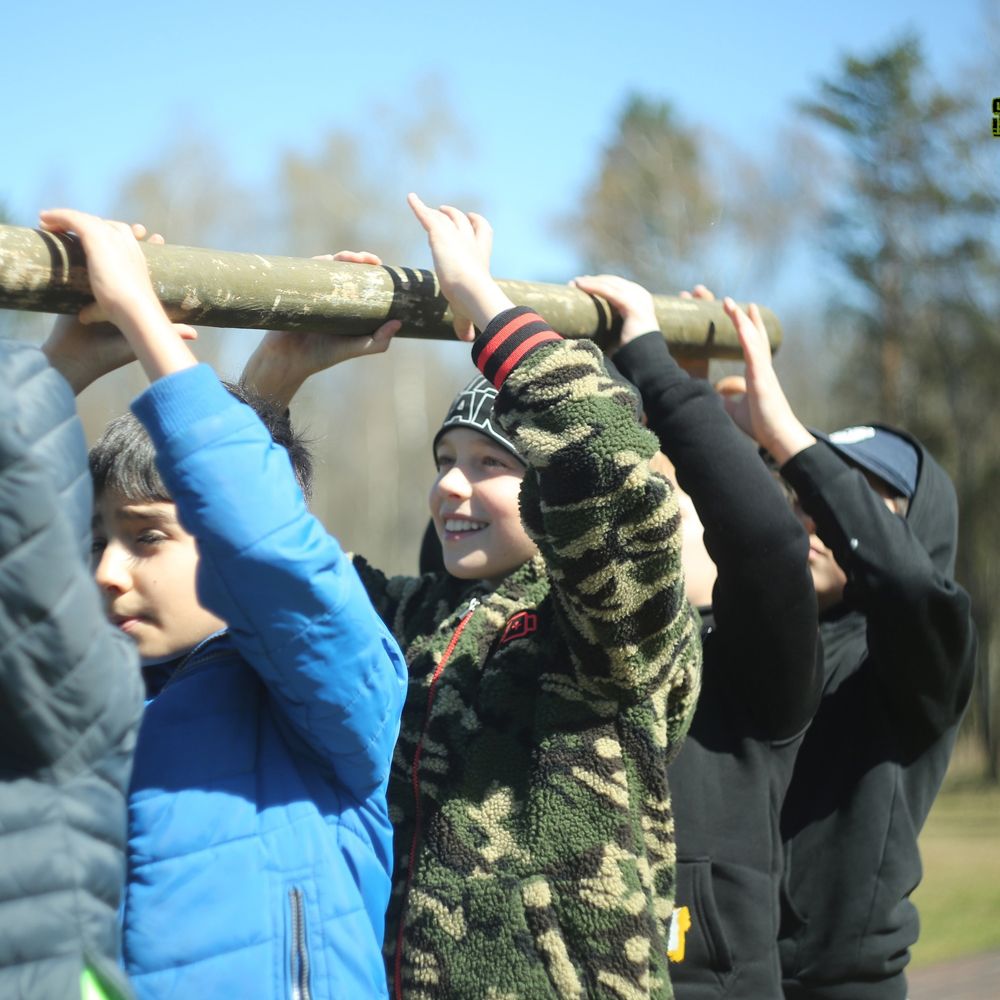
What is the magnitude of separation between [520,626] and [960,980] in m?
5.19

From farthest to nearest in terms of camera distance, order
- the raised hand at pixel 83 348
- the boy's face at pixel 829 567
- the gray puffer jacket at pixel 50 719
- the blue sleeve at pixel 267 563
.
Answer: the boy's face at pixel 829 567, the raised hand at pixel 83 348, the blue sleeve at pixel 267 563, the gray puffer jacket at pixel 50 719

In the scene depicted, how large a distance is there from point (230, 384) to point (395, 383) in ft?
84.1

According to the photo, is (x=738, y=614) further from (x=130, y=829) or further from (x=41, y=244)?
(x=41, y=244)

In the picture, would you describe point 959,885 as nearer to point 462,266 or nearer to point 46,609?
point 462,266

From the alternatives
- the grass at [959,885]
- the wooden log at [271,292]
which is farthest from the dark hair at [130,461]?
the grass at [959,885]

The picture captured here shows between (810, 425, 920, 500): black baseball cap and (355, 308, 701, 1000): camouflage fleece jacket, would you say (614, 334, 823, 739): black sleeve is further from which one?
(810, 425, 920, 500): black baseball cap

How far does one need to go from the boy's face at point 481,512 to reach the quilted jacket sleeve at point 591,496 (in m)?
0.36

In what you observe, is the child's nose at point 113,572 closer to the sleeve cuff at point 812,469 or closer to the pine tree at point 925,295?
the sleeve cuff at point 812,469

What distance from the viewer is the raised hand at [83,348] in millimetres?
1587

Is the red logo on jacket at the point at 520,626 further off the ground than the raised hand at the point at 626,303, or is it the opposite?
the raised hand at the point at 626,303

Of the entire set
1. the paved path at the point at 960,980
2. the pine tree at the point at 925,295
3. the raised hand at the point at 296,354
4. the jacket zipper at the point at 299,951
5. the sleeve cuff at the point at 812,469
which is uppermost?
the pine tree at the point at 925,295

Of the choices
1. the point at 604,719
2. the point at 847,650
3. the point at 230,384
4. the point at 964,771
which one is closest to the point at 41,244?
the point at 230,384

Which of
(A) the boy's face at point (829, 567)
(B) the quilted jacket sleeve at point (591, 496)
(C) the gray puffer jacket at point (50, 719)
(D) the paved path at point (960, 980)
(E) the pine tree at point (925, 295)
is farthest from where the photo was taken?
(E) the pine tree at point (925, 295)

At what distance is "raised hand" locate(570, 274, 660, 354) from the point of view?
2.33 m
